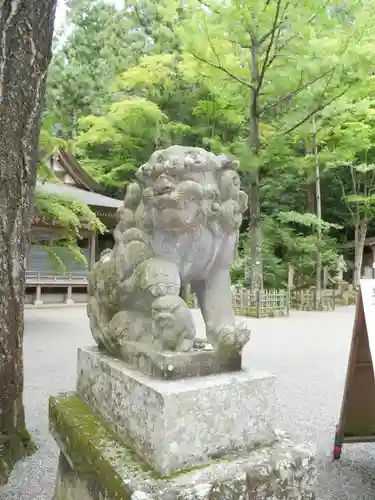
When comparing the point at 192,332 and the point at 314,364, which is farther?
the point at 314,364

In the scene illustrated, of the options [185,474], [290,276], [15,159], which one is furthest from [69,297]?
[185,474]

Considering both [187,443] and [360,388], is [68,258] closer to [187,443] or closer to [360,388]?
[360,388]

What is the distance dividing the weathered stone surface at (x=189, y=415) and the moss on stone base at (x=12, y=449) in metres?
1.29

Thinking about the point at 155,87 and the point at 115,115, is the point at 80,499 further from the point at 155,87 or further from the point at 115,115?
the point at 155,87

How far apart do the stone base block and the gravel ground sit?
17 cm

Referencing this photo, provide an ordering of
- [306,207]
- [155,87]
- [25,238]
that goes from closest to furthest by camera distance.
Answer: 1. [25,238]
2. [155,87]
3. [306,207]

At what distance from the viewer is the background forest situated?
9.43 metres

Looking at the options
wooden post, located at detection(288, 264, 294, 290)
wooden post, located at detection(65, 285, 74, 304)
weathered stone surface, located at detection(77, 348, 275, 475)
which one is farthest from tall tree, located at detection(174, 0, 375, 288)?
weathered stone surface, located at detection(77, 348, 275, 475)

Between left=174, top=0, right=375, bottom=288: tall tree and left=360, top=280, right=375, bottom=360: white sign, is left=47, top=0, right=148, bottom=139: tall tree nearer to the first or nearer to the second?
left=174, top=0, right=375, bottom=288: tall tree

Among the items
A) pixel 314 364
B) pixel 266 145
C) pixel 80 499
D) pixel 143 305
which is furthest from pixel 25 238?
pixel 266 145

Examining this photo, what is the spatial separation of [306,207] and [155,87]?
6691 millimetres

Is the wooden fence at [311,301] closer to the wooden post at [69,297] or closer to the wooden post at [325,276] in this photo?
the wooden post at [325,276]

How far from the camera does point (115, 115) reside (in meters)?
12.2

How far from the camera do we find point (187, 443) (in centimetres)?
119
